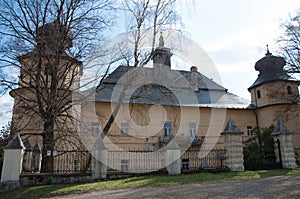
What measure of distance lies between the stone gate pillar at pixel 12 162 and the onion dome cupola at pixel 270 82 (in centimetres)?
2352

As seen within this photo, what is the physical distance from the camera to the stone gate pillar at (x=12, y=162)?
1205 cm

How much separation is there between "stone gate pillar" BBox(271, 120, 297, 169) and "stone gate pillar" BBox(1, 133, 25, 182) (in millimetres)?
13698

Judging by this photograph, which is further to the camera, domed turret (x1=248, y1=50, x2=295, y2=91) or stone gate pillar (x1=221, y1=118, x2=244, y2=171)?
domed turret (x1=248, y1=50, x2=295, y2=91)

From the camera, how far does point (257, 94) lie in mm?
31672

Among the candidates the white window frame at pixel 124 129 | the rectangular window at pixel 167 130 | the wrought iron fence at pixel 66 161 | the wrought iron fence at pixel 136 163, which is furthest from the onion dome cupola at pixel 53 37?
the rectangular window at pixel 167 130

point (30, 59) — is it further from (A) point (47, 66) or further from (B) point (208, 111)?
(B) point (208, 111)

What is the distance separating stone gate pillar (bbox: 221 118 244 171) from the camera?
15344 mm

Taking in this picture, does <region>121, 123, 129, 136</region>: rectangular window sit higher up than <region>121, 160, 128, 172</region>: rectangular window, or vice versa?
<region>121, 123, 129, 136</region>: rectangular window

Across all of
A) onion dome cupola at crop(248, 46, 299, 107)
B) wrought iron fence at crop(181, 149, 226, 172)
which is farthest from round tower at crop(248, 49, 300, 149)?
wrought iron fence at crop(181, 149, 226, 172)

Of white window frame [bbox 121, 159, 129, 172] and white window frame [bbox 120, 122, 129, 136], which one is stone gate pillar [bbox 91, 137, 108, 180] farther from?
white window frame [bbox 120, 122, 129, 136]

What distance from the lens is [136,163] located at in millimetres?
15922

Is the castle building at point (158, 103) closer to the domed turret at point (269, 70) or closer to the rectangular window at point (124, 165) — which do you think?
the domed turret at point (269, 70)

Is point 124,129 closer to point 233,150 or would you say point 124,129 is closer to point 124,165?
point 124,165

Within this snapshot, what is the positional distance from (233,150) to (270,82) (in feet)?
56.2
